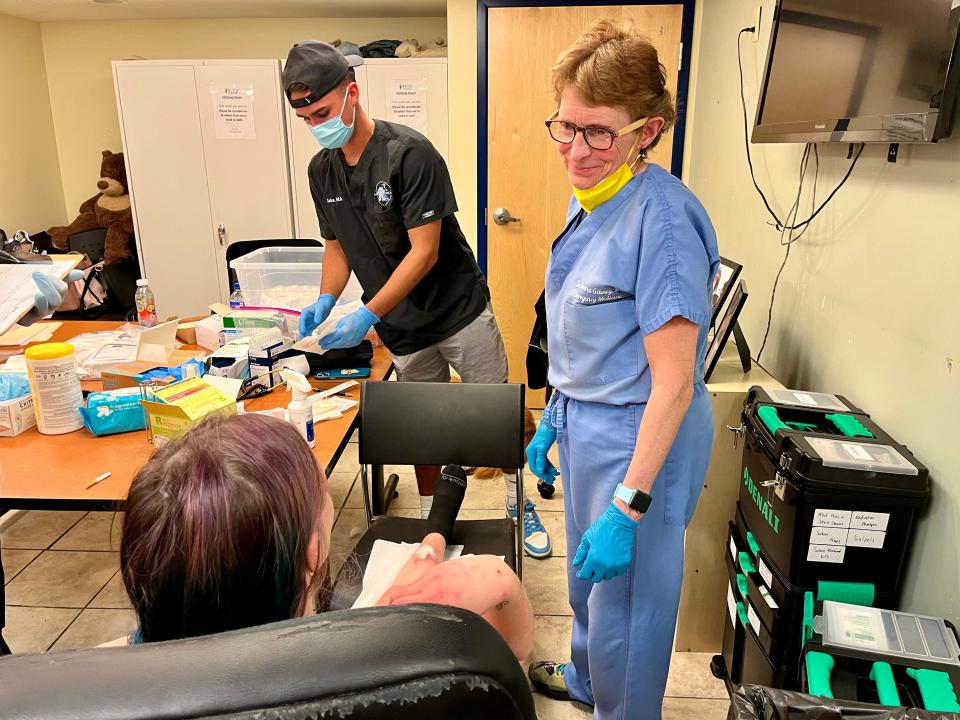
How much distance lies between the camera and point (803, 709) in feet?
3.34

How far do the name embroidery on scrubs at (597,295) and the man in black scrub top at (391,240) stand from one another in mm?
837

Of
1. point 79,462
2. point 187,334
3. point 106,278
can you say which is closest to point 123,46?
point 106,278

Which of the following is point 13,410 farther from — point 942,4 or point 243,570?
point 942,4

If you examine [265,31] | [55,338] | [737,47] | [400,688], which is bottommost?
[55,338]

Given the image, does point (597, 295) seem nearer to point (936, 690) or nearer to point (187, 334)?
point (936, 690)

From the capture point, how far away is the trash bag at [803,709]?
3.20ft

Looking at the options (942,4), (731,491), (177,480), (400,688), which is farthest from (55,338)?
(942,4)

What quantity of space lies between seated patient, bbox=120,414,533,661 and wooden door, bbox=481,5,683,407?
9.60ft

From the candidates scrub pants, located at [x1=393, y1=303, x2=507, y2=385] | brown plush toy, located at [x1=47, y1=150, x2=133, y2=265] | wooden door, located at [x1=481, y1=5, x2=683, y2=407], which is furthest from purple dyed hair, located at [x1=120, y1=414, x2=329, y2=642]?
brown plush toy, located at [x1=47, y1=150, x2=133, y2=265]

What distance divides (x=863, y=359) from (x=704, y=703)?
98 centimetres

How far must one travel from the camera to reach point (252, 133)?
3.90 metres

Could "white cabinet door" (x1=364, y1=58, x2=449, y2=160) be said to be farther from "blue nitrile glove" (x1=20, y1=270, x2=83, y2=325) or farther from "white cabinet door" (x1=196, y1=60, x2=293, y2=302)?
"blue nitrile glove" (x1=20, y1=270, x2=83, y2=325)

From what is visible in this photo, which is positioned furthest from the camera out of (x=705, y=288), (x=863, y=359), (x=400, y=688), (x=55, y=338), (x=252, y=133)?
(x=252, y=133)

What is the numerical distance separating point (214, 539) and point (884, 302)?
1.46m
